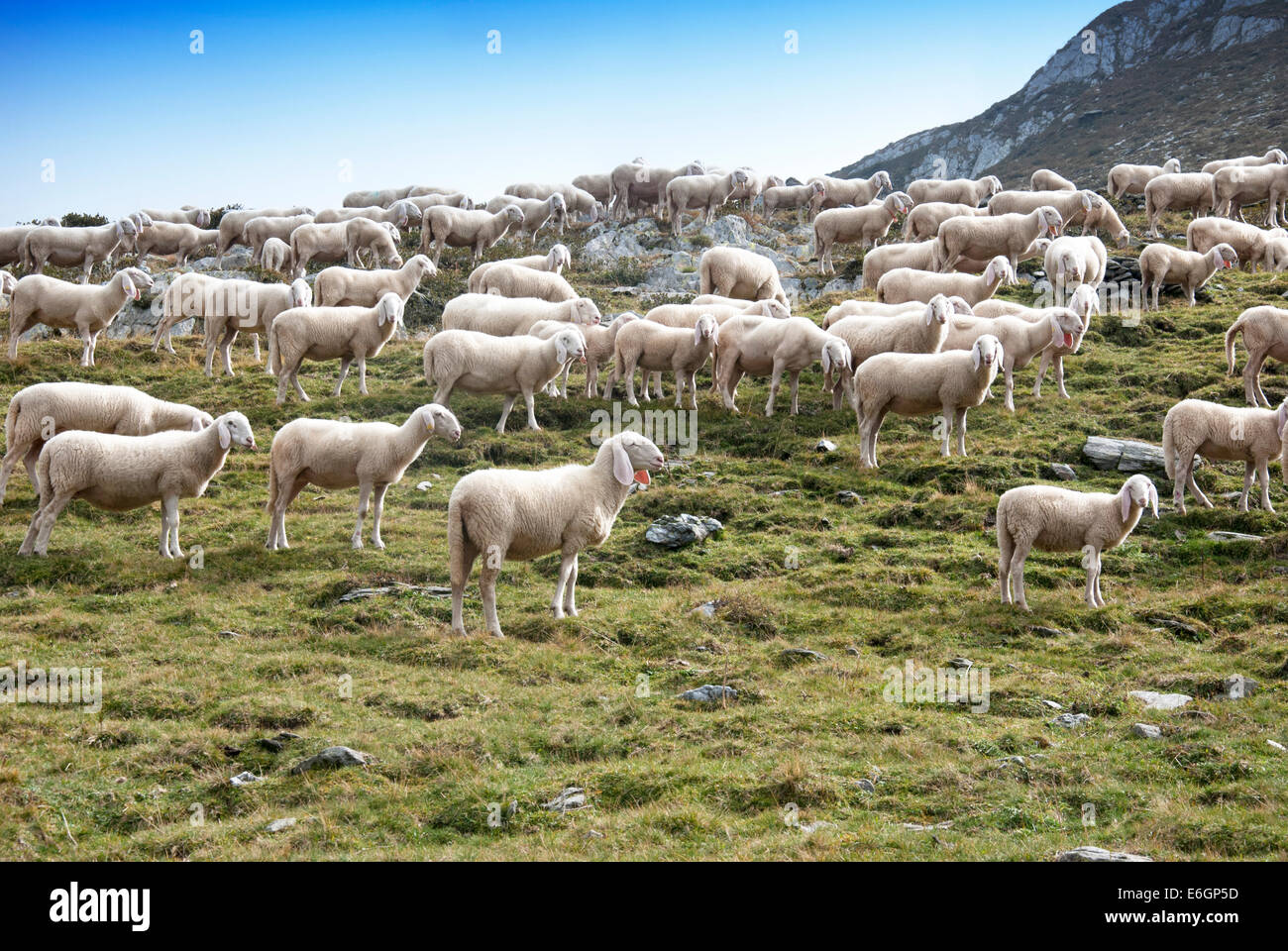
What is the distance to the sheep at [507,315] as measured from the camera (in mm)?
23922

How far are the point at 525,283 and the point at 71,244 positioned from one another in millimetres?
14194

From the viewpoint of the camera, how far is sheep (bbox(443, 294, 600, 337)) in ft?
78.5

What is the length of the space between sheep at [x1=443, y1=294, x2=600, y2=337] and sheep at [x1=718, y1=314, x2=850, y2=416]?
3.14 m

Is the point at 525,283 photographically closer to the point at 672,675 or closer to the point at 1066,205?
the point at 672,675

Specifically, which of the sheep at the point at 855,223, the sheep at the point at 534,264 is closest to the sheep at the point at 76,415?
the sheep at the point at 534,264

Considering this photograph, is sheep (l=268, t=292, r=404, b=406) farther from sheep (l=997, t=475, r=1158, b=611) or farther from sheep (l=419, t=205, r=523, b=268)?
sheep (l=419, t=205, r=523, b=268)

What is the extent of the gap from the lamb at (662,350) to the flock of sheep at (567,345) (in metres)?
0.05

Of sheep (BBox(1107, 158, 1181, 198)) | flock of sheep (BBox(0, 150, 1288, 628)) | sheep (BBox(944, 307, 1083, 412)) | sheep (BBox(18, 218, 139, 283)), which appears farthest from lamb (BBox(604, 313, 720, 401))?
sheep (BBox(1107, 158, 1181, 198))

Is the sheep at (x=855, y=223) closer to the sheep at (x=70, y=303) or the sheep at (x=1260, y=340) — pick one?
the sheep at (x=1260, y=340)

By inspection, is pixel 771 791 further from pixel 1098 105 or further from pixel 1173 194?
pixel 1098 105

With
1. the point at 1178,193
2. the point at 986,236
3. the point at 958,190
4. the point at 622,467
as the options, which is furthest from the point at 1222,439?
the point at 958,190

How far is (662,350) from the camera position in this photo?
2248 cm

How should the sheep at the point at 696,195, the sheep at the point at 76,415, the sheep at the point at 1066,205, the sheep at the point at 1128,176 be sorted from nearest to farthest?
the sheep at the point at 76,415, the sheep at the point at 1066,205, the sheep at the point at 696,195, the sheep at the point at 1128,176
